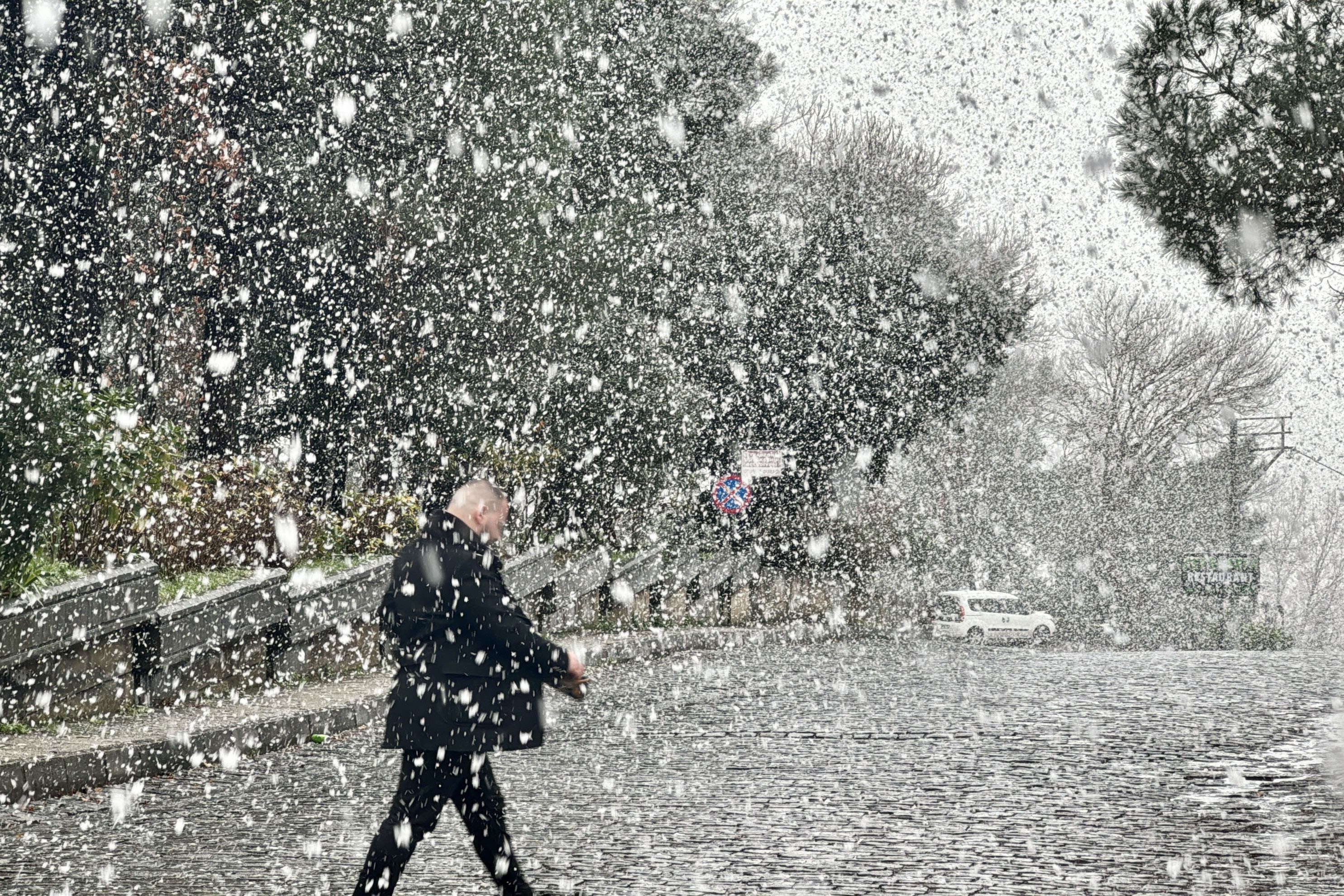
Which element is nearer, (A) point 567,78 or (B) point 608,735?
(B) point 608,735

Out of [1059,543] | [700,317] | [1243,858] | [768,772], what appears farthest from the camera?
[1059,543]

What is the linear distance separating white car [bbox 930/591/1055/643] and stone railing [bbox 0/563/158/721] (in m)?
30.4

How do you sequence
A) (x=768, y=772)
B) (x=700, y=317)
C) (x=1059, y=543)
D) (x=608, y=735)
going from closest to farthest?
(x=768, y=772) → (x=608, y=735) → (x=700, y=317) → (x=1059, y=543)

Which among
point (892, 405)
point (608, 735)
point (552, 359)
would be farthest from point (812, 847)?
point (892, 405)

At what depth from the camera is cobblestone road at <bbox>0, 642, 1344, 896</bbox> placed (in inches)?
235

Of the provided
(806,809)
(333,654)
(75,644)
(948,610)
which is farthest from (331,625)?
(948,610)

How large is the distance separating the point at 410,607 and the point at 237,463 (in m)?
11.0

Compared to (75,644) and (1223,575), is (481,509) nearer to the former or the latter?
(75,644)

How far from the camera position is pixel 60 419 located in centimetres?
948

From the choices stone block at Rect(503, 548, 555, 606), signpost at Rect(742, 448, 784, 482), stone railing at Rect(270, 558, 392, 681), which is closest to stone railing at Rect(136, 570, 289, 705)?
stone railing at Rect(270, 558, 392, 681)

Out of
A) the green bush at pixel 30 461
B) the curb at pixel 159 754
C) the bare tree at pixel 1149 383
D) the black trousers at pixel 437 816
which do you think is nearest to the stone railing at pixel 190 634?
the green bush at pixel 30 461

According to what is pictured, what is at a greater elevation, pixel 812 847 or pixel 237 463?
pixel 237 463

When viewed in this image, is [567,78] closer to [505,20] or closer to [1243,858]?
[505,20]

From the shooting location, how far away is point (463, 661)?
496 centimetres
